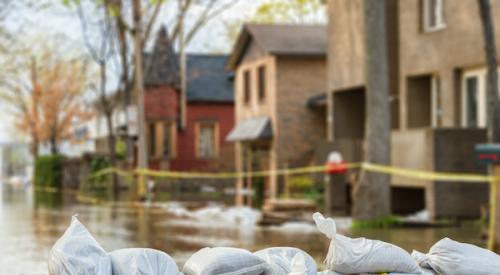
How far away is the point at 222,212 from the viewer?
26.6 meters

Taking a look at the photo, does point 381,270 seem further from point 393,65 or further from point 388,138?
point 393,65

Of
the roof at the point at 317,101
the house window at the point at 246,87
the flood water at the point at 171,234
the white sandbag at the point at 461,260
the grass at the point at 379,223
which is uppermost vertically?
the house window at the point at 246,87

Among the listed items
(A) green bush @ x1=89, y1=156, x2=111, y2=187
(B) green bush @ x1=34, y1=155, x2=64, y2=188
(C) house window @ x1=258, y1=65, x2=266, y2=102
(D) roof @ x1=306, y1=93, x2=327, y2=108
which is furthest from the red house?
(D) roof @ x1=306, y1=93, x2=327, y2=108

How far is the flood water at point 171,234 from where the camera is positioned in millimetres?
15344

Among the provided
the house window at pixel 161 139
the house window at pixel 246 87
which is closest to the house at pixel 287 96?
the house window at pixel 246 87

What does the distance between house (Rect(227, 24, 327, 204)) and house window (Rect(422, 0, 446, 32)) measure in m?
15.5

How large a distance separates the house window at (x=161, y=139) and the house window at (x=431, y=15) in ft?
95.7

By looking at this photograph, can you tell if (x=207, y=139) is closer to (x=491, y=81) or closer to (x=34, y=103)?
(x=34, y=103)

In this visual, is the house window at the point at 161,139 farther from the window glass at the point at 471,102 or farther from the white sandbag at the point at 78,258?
the white sandbag at the point at 78,258

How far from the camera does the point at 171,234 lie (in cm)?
1912

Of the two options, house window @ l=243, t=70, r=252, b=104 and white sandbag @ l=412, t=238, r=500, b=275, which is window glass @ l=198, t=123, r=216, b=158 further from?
white sandbag @ l=412, t=238, r=500, b=275

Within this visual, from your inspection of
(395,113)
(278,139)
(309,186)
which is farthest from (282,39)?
(395,113)

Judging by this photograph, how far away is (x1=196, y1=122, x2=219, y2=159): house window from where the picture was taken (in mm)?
56156

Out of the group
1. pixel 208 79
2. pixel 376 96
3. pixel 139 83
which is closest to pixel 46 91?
pixel 208 79
